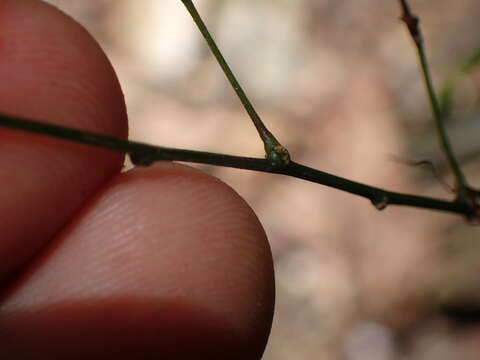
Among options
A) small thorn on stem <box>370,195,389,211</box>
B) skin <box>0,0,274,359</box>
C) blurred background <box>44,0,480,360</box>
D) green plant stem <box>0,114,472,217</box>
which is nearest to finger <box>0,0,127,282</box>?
skin <box>0,0,274,359</box>

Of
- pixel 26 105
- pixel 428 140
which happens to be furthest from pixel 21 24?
pixel 428 140

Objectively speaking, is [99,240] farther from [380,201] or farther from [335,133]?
[335,133]

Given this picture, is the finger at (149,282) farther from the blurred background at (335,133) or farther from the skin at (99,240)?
the blurred background at (335,133)

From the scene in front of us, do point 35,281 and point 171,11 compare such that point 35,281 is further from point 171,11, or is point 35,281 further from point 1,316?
point 171,11

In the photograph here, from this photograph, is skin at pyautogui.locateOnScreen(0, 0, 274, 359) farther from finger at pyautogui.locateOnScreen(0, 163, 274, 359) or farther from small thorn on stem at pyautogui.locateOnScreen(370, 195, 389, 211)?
small thorn on stem at pyautogui.locateOnScreen(370, 195, 389, 211)

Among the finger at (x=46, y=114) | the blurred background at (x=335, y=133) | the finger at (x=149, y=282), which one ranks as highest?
the finger at (x=46, y=114)

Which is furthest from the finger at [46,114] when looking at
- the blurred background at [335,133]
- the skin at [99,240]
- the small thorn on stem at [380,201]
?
the blurred background at [335,133]

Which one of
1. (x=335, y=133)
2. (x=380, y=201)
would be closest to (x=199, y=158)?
(x=380, y=201)
